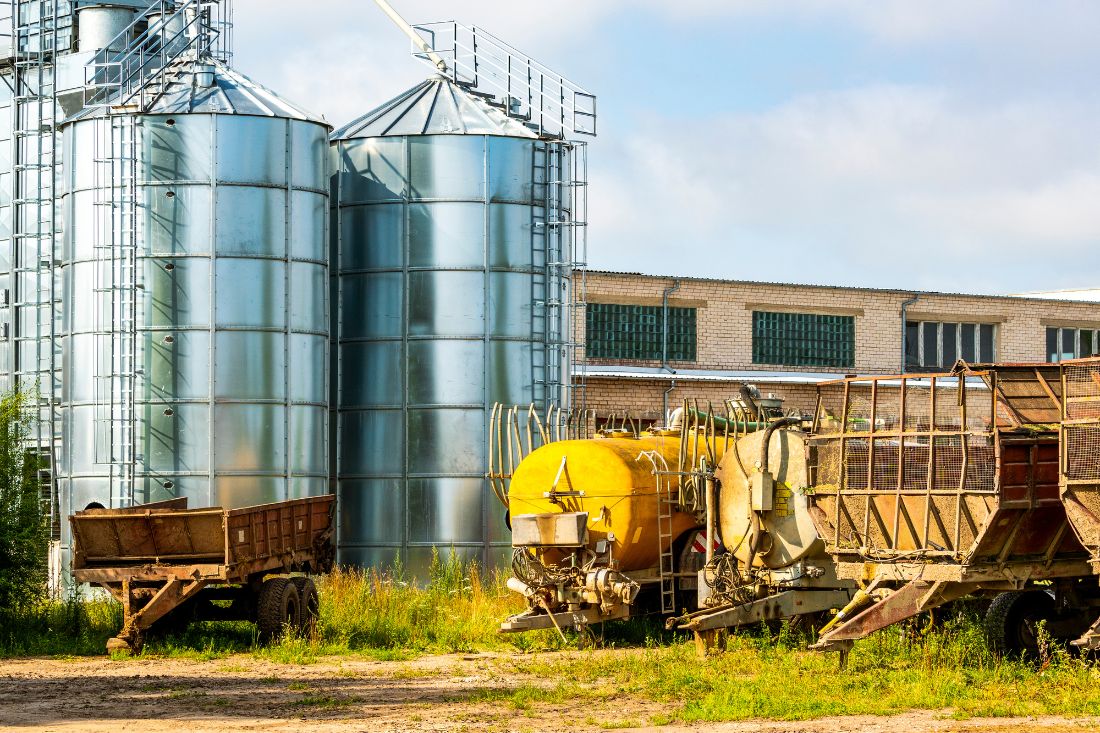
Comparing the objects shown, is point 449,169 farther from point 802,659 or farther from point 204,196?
point 802,659

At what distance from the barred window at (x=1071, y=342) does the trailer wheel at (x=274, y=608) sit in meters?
28.8

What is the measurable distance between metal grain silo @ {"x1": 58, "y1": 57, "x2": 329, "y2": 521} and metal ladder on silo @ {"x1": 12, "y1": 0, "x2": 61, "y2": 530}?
152 centimetres

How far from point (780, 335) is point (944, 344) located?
5.13 m

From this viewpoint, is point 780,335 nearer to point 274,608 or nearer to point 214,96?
point 214,96

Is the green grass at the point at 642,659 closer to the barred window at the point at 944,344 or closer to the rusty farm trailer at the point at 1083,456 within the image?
the rusty farm trailer at the point at 1083,456

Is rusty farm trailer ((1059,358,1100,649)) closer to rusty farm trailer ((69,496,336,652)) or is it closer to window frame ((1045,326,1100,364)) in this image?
rusty farm trailer ((69,496,336,652))

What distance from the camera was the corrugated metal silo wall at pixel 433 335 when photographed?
83.5ft

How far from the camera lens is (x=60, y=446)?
2488 cm

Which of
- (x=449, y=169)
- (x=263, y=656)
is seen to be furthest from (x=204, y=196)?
(x=263, y=656)

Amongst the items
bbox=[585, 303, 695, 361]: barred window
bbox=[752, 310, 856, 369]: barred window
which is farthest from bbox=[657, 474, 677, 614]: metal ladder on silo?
bbox=[752, 310, 856, 369]: barred window

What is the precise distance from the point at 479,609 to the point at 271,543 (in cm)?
337

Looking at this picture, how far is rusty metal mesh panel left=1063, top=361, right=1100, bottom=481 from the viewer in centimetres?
1455

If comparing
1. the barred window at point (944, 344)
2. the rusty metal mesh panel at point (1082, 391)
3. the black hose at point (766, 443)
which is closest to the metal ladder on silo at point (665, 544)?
the black hose at point (766, 443)

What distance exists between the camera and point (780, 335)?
3941 centimetres
